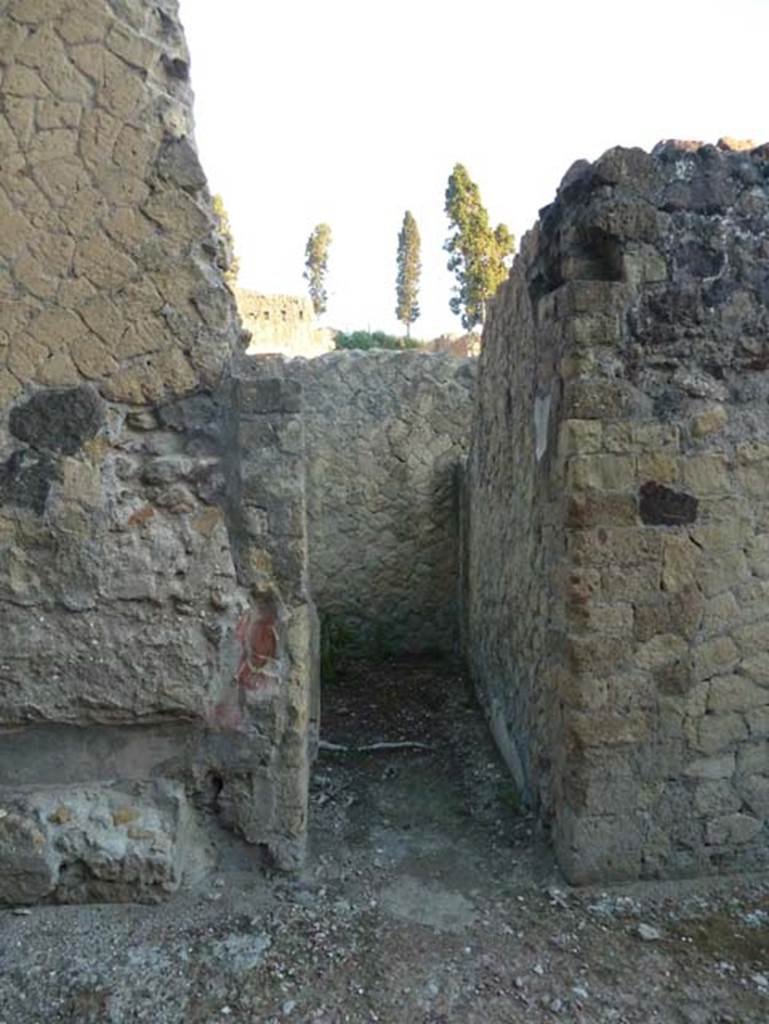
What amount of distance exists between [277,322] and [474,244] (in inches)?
262

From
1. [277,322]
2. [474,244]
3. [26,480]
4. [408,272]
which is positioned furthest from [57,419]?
[408,272]

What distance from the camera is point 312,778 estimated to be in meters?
3.62

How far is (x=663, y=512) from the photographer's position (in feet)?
8.82

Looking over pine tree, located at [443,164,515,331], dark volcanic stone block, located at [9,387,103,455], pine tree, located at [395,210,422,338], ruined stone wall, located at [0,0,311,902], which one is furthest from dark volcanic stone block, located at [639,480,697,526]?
pine tree, located at [395,210,422,338]

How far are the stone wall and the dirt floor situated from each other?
1116 cm

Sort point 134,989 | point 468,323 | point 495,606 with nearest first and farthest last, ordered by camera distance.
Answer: point 134,989, point 495,606, point 468,323

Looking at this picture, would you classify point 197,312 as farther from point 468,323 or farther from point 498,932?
point 468,323

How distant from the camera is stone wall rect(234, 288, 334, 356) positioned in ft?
44.1

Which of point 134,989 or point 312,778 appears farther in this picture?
point 312,778

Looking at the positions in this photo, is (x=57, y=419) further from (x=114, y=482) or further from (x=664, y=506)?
(x=664, y=506)

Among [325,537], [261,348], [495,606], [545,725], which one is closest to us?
[545,725]

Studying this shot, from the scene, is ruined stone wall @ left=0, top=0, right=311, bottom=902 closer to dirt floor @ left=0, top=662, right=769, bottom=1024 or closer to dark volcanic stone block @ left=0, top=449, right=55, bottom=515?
dark volcanic stone block @ left=0, top=449, right=55, bottom=515

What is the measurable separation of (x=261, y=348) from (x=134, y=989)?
11.9 metres

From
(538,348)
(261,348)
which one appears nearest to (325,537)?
(538,348)
